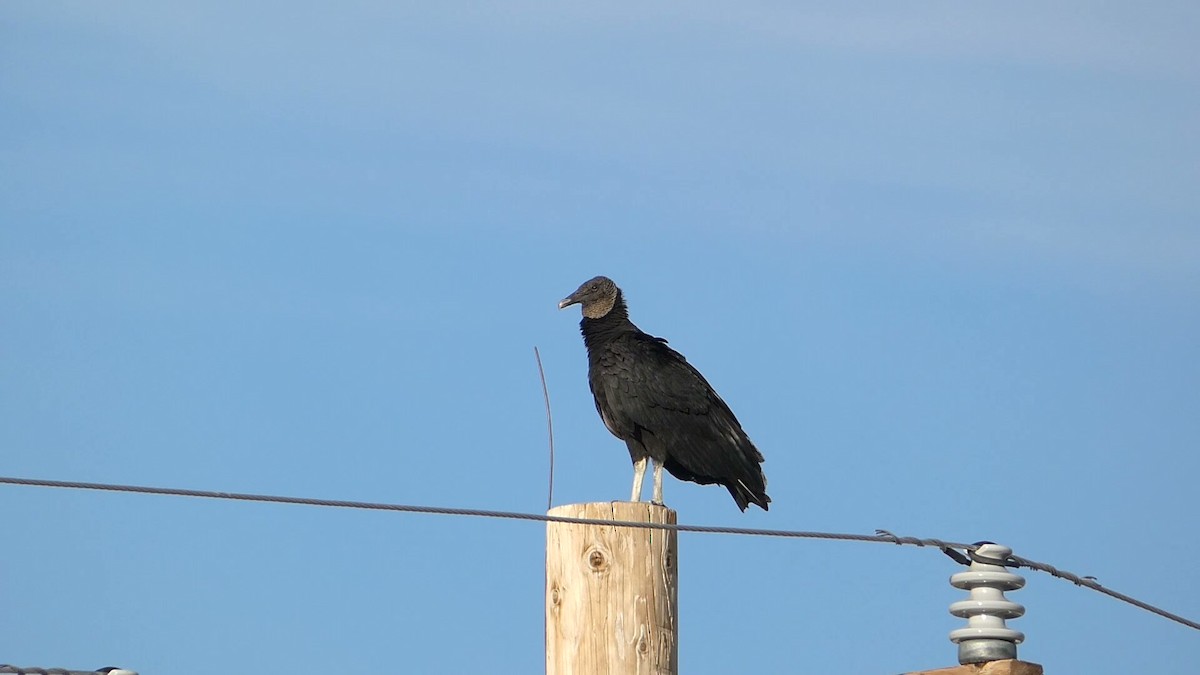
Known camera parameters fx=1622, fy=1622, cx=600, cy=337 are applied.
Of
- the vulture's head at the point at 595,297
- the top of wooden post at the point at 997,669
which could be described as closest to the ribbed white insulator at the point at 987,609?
the top of wooden post at the point at 997,669

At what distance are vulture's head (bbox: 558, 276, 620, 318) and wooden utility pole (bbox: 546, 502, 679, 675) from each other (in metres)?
3.99

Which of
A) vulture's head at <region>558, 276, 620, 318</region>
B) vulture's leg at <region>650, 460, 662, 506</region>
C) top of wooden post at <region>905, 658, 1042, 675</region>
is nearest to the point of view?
top of wooden post at <region>905, 658, 1042, 675</region>

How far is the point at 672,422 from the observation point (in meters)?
7.06

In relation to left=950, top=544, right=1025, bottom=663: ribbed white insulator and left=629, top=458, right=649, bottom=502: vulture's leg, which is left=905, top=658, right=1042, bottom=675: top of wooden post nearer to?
left=950, top=544, right=1025, bottom=663: ribbed white insulator

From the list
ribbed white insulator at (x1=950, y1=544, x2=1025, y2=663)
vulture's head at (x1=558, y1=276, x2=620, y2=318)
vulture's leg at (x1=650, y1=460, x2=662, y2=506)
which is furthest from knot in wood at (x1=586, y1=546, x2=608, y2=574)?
vulture's head at (x1=558, y1=276, x2=620, y2=318)

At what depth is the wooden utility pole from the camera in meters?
3.71

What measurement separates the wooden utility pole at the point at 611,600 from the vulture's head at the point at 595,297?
399 cm

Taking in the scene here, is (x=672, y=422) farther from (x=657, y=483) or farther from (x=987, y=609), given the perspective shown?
(x=987, y=609)

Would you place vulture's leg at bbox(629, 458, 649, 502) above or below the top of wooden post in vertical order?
above

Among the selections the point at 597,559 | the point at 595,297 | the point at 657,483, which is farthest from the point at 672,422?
the point at 597,559

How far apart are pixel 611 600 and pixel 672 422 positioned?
10.9 ft

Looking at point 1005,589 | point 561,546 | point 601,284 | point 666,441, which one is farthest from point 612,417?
point 1005,589

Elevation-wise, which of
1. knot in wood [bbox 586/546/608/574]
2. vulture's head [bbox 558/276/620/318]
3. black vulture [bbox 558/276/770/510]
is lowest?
knot in wood [bbox 586/546/608/574]

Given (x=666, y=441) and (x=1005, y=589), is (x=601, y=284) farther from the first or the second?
(x=1005, y=589)
